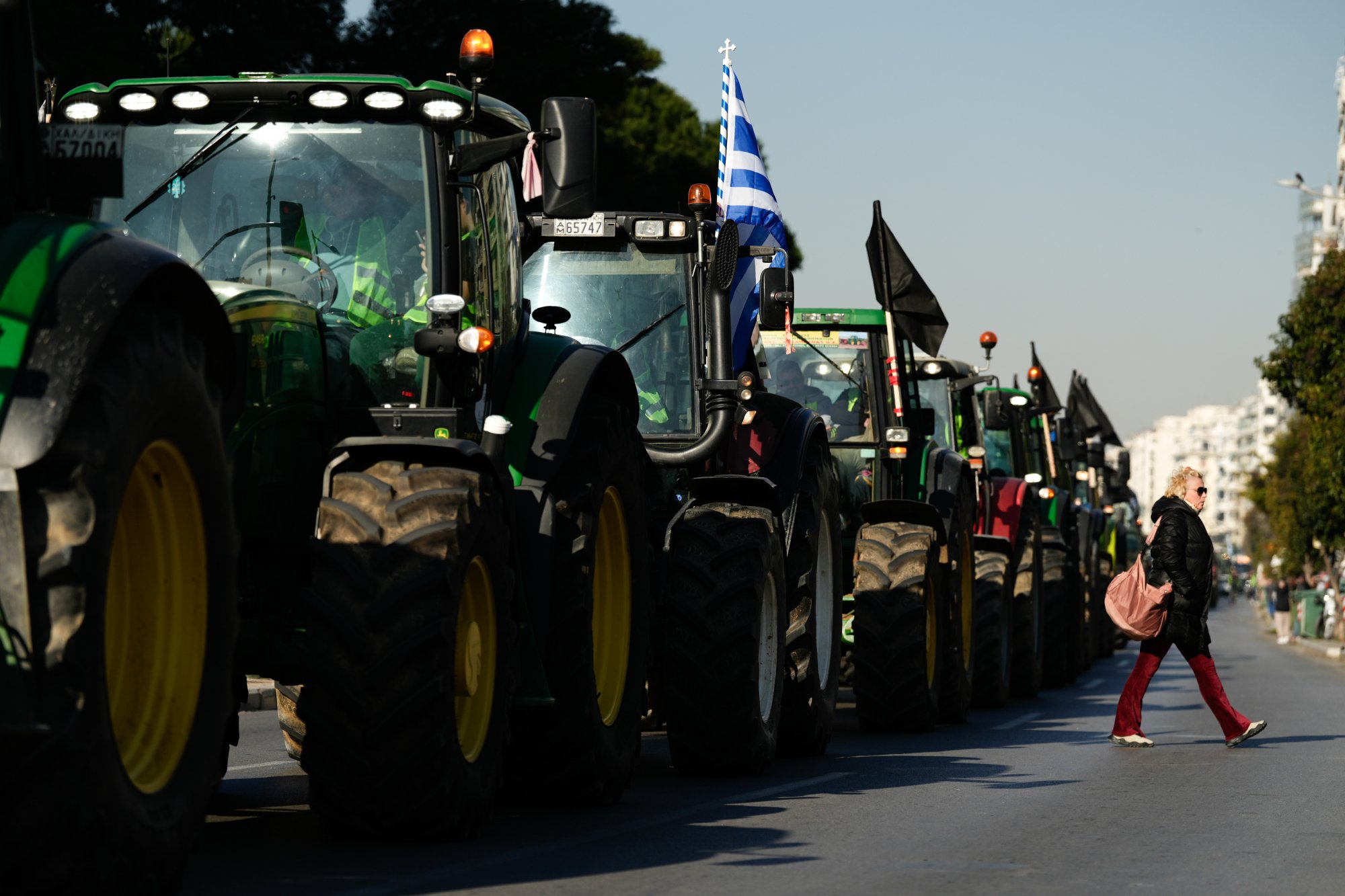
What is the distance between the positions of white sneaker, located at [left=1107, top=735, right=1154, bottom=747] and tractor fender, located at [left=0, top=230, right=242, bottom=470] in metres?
8.84

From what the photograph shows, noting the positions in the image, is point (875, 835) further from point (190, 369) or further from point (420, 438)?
point (190, 369)

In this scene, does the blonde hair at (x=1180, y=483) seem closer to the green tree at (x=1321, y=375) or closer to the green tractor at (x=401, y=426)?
the green tractor at (x=401, y=426)

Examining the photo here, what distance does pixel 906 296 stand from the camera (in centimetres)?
1528

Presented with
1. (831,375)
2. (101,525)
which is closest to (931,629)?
(831,375)

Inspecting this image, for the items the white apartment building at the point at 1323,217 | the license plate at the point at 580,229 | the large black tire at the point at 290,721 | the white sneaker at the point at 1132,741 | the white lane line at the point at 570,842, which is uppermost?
the white apartment building at the point at 1323,217

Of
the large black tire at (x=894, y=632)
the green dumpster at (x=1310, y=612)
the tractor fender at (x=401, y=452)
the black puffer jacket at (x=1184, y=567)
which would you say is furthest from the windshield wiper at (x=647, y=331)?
the green dumpster at (x=1310, y=612)

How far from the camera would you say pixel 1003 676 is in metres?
17.4

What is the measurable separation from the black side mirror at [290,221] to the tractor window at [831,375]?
302 inches

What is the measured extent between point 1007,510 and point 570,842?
39.6 ft

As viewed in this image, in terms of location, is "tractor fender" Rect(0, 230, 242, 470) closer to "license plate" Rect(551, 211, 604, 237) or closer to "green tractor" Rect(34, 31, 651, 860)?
"green tractor" Rect(34, 31, 651, 860)

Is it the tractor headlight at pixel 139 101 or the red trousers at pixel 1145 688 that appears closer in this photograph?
the tractor headlight at pixel 139 101

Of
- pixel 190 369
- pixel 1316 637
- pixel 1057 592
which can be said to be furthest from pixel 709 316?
pixel 1316 637

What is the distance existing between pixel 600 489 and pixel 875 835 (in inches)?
67.0

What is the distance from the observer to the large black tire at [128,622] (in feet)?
16.2
